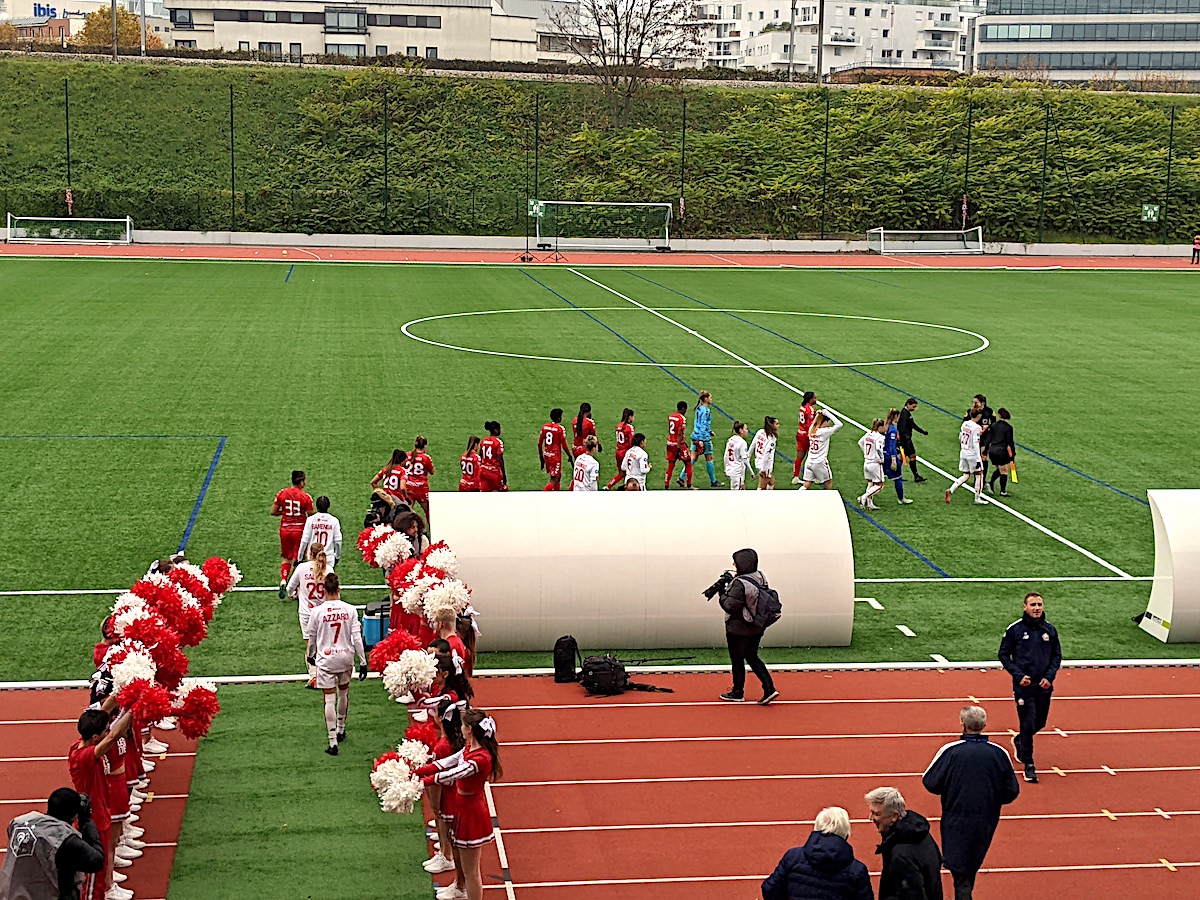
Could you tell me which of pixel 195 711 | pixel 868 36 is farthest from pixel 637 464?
pixel 868 36

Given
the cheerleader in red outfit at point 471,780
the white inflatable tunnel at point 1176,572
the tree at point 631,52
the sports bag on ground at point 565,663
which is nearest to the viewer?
the cheerleader in red outfit at point 471,780

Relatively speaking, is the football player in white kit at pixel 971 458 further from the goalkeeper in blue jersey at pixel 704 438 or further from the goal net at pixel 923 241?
the goal net at pixel 923 241

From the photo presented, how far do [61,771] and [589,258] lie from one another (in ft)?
179

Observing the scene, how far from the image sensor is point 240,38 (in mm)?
114188

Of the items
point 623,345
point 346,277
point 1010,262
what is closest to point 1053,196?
point 1010,262

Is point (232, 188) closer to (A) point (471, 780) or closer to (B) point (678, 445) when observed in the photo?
(B) point (678, 445)

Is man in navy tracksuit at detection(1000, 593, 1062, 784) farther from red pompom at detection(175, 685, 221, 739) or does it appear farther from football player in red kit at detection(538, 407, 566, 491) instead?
football player in red kit at detection(538, 407, 566, 491)

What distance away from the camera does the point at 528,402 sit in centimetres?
2916

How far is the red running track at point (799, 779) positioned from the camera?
10.6 metres

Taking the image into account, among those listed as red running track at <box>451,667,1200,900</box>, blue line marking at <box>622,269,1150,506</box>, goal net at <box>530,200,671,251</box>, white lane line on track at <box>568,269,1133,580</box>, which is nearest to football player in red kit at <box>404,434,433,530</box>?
red running track at <box>451,667,1200,900</box>

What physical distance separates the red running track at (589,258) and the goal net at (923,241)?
161 centimetres

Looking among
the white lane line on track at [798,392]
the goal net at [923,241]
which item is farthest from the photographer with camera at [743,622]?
the goal net at [923,241]

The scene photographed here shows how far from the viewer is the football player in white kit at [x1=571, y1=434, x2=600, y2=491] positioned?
19.9 metres

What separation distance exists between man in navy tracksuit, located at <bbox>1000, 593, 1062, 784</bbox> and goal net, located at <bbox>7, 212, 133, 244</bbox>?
199 ft
